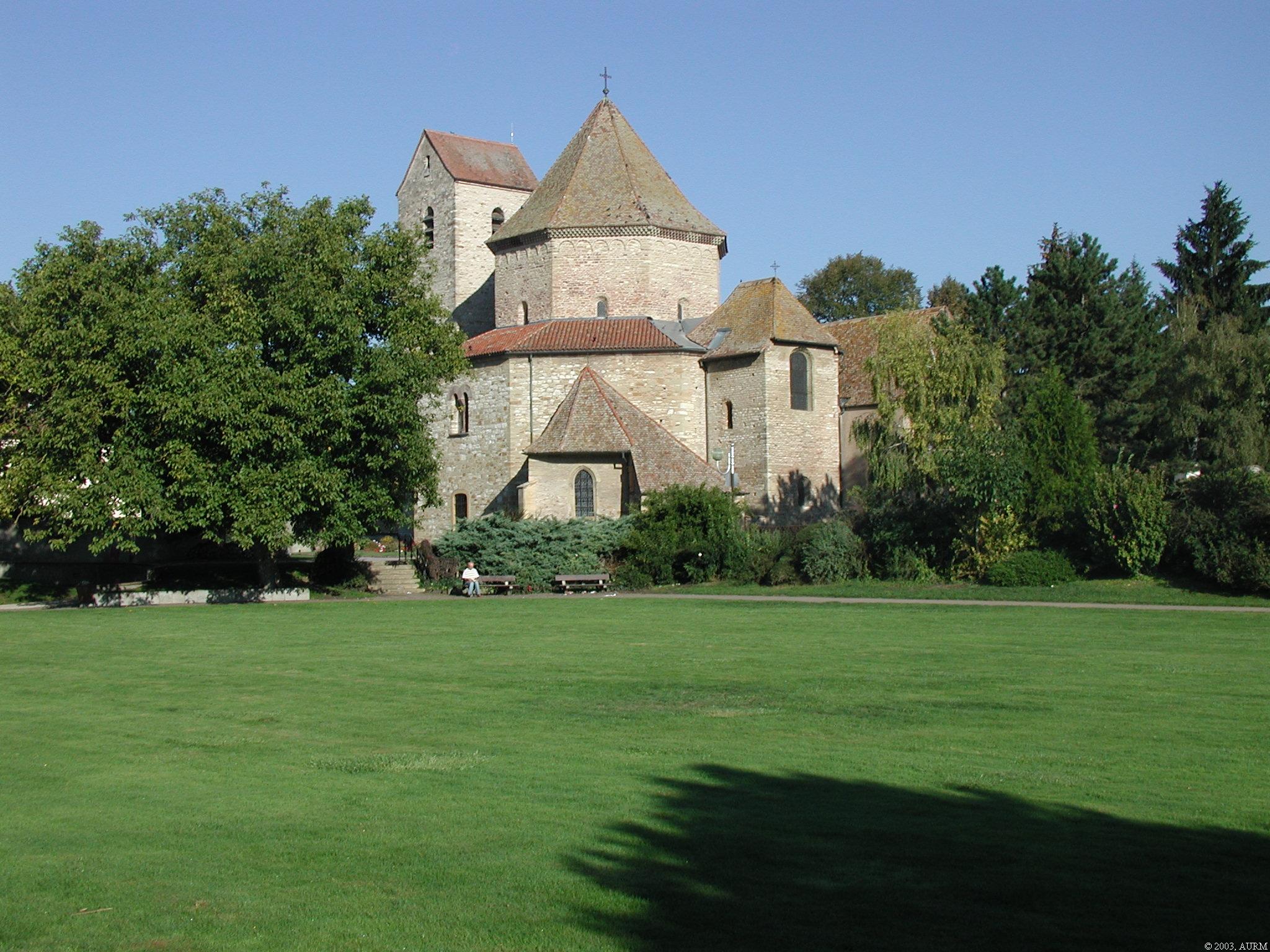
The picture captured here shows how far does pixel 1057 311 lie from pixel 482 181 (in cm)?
2699

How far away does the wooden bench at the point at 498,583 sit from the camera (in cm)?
3684

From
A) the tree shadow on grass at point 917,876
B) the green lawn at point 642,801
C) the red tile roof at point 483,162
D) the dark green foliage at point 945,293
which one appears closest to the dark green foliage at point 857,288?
the dark green foliage at point 945,293

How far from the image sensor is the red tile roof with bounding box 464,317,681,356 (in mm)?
46344

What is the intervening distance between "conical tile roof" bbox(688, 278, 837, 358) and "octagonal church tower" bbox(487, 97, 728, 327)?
1.47 m

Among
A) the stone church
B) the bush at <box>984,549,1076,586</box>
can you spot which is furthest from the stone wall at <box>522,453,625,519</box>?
the bush at <box>984,549,1076,586</box>

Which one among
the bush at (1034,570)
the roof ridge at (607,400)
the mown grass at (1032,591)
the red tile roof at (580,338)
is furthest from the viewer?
the red tile roof at (580,338)

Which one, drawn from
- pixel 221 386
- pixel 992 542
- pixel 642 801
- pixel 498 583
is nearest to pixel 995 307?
pixel 992 542

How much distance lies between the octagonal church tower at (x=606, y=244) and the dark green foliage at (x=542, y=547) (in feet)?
41.1

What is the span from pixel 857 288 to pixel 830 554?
4231 centimetres

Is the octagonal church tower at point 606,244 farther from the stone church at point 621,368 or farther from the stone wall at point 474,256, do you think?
the stone wall at point 474,256

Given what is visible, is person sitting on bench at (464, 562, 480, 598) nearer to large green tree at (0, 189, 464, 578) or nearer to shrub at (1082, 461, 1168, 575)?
large green tree at (0, 189, 464, 578)

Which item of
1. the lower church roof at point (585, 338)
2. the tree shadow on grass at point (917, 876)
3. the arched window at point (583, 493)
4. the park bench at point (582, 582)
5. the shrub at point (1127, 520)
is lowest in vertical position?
the tree shadow on grass at point (917, 876)

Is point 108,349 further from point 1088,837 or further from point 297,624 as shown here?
point 1088,837

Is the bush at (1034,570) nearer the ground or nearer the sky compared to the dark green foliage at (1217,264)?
nearer the ground
